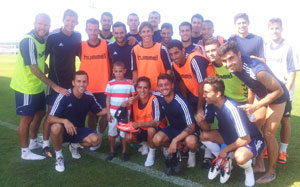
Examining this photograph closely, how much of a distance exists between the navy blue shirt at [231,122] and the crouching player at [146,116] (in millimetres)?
800

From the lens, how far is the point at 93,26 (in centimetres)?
430

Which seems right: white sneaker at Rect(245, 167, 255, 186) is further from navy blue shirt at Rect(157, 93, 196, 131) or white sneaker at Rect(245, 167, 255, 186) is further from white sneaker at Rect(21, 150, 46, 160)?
white sneaker at Rect(21, 150, 46, 160)

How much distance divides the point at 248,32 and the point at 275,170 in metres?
2.21

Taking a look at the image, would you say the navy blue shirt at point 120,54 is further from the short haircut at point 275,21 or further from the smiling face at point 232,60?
the short haircut at point 275,21

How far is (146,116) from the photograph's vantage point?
12.9 ft

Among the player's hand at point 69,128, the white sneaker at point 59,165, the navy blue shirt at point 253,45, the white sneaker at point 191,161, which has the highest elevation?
the navy blue shirt at point 253,45

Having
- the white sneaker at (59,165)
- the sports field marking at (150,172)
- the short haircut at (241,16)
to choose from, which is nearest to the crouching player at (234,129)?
the sports field marking at (150,172)

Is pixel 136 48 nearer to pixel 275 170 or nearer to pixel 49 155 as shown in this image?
pixel 49 155

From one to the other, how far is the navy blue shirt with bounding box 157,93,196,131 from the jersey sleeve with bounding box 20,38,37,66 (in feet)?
6.81

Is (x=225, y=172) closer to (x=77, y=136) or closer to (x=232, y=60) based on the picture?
(x=232, y=60)

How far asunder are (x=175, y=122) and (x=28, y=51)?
251 cm

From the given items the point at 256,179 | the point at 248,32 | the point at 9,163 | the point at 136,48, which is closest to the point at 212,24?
the point at 248,32

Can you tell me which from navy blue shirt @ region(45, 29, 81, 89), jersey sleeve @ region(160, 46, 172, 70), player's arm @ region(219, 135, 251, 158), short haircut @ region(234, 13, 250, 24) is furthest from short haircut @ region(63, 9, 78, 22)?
player's arm @ region(219, 135, 251, 158)

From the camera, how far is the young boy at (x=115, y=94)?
4008 millimetres
